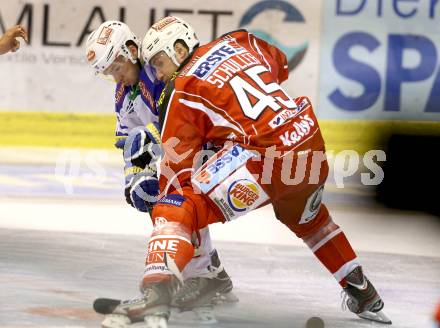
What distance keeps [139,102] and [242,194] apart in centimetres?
89

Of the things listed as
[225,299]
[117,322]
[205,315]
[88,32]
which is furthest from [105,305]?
[88,32]

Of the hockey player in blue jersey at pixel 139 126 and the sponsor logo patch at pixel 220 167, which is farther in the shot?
the hockey player in blue jersey at pixel 139 126

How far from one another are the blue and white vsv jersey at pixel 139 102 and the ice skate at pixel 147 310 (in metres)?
1.00

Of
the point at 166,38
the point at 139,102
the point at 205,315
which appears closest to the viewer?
the point at 166,38

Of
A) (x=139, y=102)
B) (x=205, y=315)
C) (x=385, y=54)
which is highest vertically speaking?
(x=139, y=102)

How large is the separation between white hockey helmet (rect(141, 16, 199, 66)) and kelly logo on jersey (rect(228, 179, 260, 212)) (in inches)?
22.1

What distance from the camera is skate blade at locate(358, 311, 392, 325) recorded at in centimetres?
399

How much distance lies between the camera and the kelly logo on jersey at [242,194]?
3.57 m

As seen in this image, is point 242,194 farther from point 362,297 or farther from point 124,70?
point 124,70

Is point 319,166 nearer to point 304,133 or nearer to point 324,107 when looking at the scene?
point 304,133

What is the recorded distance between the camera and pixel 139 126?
4.37 meters

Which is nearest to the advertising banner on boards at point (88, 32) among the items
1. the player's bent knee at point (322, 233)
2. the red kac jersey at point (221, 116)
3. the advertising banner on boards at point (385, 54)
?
the advertising banner on boards at point (385, 54)

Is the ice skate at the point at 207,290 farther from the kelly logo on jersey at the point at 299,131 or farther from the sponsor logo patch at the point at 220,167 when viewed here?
the kelly logo on jersey at the point at 299,131

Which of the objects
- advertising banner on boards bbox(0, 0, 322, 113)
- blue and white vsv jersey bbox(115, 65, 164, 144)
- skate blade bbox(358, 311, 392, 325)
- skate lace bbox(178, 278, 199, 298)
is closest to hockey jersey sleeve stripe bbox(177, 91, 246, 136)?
blue and white vsv jersey bbox(115, 65, 164, 144)
